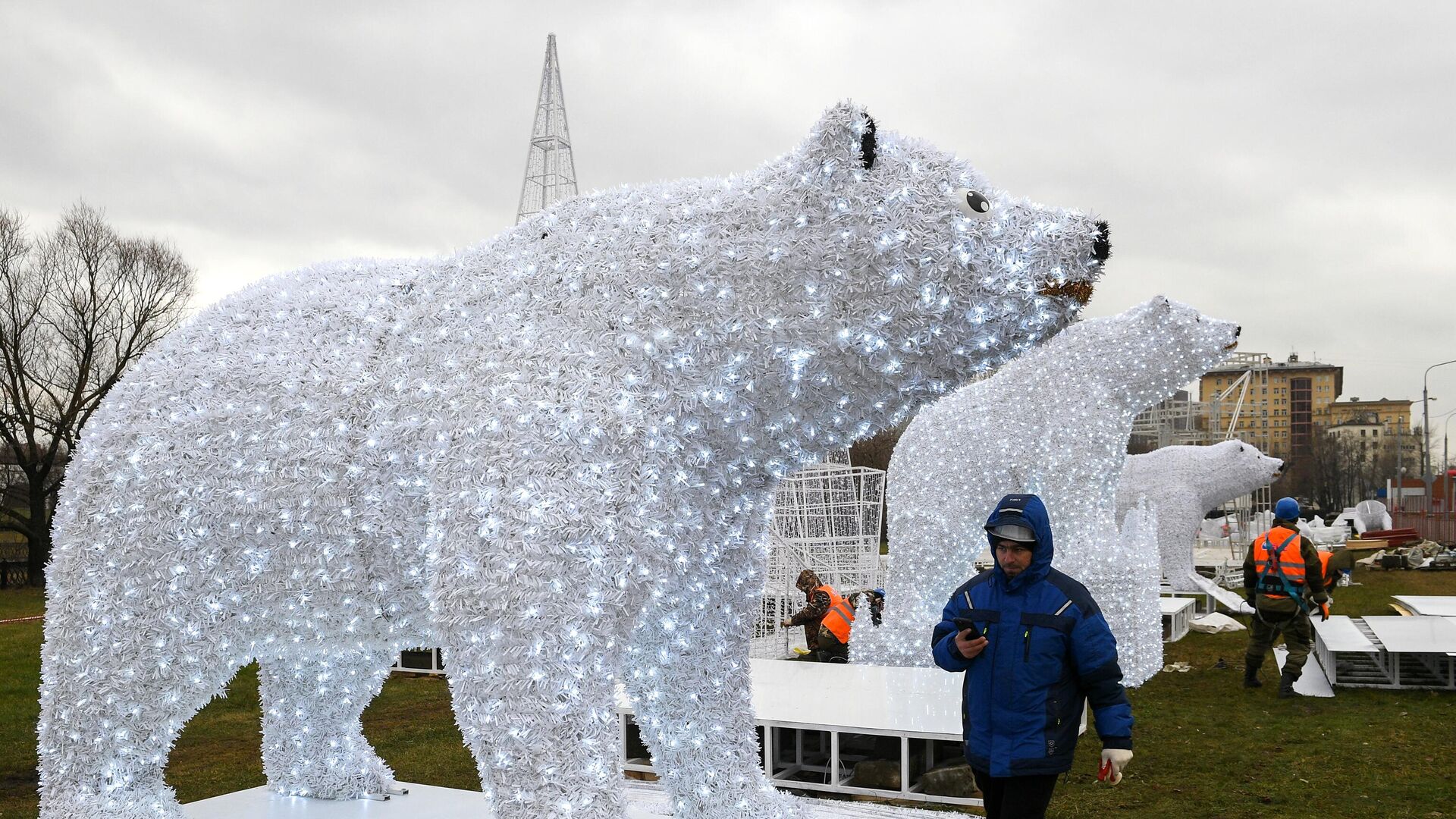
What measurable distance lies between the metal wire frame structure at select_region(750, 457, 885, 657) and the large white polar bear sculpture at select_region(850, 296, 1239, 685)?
182 centimetres

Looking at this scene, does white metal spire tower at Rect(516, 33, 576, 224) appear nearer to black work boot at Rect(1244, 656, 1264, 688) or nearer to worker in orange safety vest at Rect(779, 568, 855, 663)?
worker in orange safety vest at Rect(779, 568, 855, 663)

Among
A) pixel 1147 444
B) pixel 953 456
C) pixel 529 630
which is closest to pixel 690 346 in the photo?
pixel 529 630

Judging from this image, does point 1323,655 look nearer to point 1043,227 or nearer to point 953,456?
point 953,456

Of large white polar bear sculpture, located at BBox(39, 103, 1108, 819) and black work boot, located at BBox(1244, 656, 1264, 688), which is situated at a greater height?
large white polar bear sculpture, located at BBox(39, 103, 1108, 819)

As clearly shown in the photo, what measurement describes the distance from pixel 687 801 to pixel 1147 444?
3642 cm

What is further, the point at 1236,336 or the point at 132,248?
the point at 132,248

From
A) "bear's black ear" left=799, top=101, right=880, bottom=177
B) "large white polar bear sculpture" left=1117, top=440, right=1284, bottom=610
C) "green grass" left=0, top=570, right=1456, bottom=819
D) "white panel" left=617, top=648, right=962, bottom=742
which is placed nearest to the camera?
"bear's black ear" left=799, top=101, right=880, bottom=177

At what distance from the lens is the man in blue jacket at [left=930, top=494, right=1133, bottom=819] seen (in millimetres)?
2633

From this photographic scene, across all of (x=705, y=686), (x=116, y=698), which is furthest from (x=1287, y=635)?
(x=116, y=698)

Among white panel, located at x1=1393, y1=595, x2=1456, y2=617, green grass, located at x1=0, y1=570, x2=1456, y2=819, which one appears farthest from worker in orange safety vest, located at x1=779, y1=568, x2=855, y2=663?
white panel, located at x1=1393, y1=595, x2=1456, y2=617

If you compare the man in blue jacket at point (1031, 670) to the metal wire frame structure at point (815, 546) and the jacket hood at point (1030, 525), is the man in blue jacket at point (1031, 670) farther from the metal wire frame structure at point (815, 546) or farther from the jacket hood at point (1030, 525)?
the metal wire frame structure at point (815, 546)

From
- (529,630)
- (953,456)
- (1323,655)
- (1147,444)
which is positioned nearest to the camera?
(529,630)

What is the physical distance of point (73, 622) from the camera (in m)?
2.70

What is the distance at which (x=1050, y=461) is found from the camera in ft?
21.9
